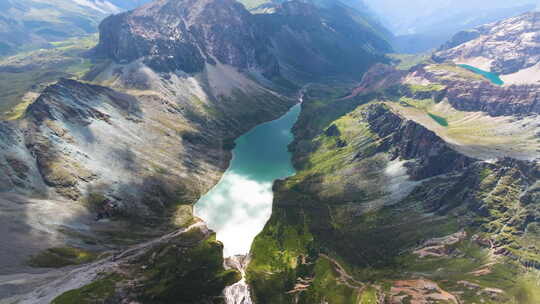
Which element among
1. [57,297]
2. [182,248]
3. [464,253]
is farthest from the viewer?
[182,248]

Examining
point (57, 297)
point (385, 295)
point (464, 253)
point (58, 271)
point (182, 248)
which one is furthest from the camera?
point (182, 248)

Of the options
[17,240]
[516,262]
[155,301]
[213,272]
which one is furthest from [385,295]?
[17,240]

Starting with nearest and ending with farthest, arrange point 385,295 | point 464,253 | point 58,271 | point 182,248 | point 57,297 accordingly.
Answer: point 57,297 → point 58,271 → point 385,295 → point 464,253 → point 182,248

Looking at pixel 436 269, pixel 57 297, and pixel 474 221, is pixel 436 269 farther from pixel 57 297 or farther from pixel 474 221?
pixel 57 297

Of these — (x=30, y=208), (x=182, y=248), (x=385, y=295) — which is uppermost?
(x=30, y=208)

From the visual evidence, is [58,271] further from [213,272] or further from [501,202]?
[501,202]

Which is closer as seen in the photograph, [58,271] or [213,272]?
[58,271]

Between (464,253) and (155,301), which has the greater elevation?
(155,301)

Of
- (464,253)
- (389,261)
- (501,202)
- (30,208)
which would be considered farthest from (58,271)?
(501,202)

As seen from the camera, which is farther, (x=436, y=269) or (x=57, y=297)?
(x=436, y=269)
